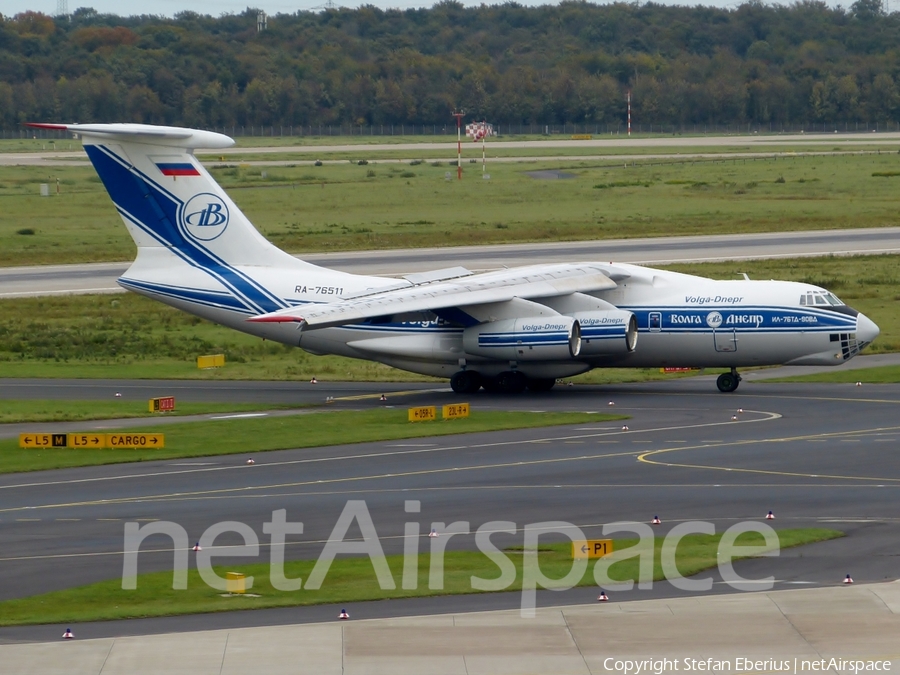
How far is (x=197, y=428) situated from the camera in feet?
111

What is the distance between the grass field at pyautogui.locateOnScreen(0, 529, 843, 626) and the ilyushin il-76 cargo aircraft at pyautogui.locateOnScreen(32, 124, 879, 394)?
15.3 meters

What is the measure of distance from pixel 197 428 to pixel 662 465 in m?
11.9

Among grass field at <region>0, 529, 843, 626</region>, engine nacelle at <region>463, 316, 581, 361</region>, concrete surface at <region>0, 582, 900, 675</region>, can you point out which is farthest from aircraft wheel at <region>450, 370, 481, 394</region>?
concrete surface at <region>0, 582, 900, 675</region>

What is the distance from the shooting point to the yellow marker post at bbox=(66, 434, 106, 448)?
31.3 m

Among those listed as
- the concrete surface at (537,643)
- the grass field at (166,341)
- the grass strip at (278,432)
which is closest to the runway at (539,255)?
the grass field at (166,341)

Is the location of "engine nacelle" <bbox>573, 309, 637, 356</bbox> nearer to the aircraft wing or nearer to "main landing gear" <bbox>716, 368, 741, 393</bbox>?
the aircraft wing

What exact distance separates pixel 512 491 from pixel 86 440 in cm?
1085

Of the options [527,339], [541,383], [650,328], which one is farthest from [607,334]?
[541,383]

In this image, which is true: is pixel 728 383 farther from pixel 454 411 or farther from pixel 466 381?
pixel 454 411

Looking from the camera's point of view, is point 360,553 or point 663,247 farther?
point 663,247

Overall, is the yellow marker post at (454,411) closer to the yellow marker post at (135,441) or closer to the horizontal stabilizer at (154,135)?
the yellow marker post at (135,441)

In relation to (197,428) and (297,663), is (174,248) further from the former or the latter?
(297,663)

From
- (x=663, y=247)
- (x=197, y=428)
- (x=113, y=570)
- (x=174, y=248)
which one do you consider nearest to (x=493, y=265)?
(x=663, y=247)

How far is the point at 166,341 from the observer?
49.3 meters
